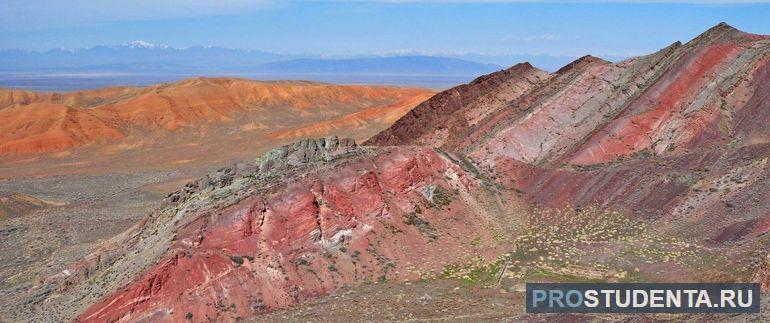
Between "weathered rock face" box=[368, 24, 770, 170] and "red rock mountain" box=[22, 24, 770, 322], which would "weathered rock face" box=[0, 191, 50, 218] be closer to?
"red rock mountain" box=[22, 24, 770, 322]

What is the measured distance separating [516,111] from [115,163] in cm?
5149

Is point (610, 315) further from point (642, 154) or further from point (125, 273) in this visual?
point (125, 273)

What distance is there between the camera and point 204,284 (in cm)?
2594

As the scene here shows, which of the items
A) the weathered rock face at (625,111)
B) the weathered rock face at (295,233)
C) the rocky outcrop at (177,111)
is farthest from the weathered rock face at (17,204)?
the rocky outcrop at (177,111)

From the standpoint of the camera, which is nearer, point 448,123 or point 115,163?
point 448,123

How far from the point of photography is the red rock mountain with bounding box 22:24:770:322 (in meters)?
26.5

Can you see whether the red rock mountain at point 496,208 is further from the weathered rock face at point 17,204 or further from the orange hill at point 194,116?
the orange hill at point 194,116

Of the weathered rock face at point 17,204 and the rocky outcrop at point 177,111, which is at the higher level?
the rocky outcrop at point 177,111

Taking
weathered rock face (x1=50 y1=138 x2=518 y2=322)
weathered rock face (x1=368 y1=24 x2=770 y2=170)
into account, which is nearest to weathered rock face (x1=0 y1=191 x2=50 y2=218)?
weathered rock face (x1=50 y1=138 x2=518 y2=322)

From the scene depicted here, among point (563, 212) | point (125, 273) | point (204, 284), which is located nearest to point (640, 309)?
point (563, 212)

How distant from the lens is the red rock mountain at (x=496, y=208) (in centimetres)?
2650

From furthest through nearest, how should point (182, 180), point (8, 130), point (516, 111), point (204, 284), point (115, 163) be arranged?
point (8, 130) → point (115, 163) → point (182, 180) → point (516, 111) → point (204, 284)

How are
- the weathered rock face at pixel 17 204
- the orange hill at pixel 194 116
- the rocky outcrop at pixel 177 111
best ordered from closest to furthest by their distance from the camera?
the weathered rock face at pixel 17 204
the orange hill at pixel 194 116
the rocky outcrop at pixel 177 111

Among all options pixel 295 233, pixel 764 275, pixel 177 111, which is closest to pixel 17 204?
pixel 295 233
